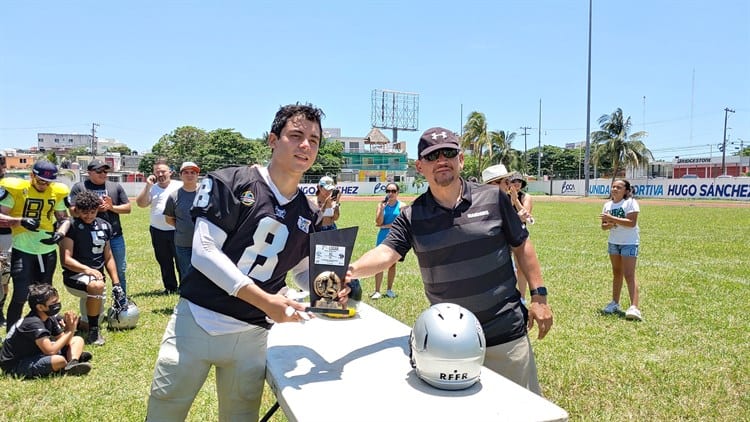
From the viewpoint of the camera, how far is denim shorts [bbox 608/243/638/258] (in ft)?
23.8

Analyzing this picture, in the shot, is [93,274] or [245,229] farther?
[93,274]

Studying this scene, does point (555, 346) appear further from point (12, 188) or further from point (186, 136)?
point (186, 136)

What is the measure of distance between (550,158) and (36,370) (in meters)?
113

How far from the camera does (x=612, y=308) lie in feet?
24.7

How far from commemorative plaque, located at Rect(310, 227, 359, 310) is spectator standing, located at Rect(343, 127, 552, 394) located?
0.24 m

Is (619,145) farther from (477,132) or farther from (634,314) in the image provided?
(634,314)

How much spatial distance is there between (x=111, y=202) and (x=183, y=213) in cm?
101

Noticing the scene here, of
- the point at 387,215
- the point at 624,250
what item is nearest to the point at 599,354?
the point at 624,250

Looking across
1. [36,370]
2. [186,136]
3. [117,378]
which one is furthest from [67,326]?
[186,136]

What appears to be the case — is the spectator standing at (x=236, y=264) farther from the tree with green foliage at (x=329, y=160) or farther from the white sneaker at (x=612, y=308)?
the tree with green foliage at (x=329, y=160)

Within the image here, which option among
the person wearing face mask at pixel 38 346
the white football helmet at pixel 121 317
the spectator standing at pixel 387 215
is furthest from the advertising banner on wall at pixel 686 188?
the person wearing face mask at pixel 38 346

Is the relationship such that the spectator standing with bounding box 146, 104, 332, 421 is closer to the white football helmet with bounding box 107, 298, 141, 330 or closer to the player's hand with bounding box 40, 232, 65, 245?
the player's hand with bounding box 40, 232, 65, 245

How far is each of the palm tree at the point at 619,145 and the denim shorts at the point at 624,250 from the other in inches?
2251

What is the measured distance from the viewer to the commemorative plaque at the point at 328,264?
102 inches
